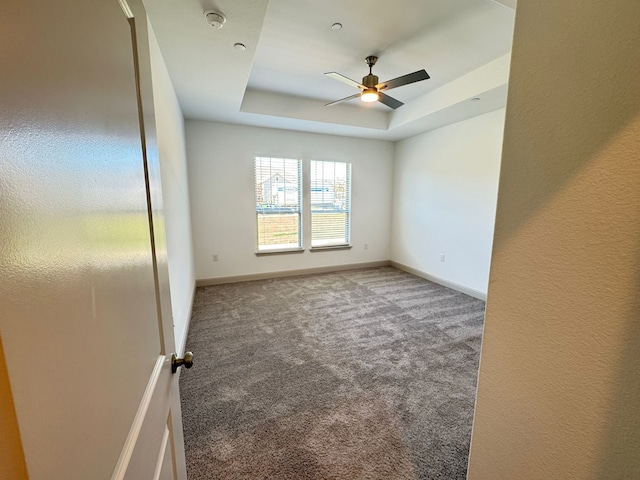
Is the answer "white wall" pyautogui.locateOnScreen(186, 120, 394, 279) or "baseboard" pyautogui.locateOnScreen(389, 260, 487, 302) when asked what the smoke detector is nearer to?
"white wall" pyautogui.locateOnScreen(186, 120, 394, 279)

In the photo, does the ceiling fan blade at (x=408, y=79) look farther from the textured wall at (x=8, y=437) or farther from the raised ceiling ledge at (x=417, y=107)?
the textured wall at (x=8, y=437)

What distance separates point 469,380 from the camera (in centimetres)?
206

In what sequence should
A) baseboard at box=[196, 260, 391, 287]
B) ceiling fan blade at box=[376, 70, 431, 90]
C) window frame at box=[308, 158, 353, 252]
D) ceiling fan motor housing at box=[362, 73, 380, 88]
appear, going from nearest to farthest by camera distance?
ceiling fan blade at box=[376, 70, 431, 90] < ceiling fan motor housing at box=[362, 73, 380, 88] < baseboard at box=[196, 260, 391, 287] < window frame at box=[308, 158, 353, 252]

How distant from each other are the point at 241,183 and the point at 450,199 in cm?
317

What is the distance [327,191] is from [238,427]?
Result: 3763mm

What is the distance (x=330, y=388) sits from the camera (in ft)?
6.50

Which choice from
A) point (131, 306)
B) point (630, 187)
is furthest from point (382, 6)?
point (131, 306)

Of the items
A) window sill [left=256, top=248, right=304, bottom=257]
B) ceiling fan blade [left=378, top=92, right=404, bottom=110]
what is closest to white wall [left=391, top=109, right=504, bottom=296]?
ceiling fan blade [left=378, top=92, right=404, bottom=110]

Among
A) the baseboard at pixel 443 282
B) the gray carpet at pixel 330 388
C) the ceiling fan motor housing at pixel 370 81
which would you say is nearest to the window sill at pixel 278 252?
the gray carpet at pixel 330 388

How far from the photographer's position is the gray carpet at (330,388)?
1450 millimetres

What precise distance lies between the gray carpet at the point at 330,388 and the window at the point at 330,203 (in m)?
1.57

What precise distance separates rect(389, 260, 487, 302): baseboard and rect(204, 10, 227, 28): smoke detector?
11.4 feet

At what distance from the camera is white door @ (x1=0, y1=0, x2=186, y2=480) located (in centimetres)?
→ 30

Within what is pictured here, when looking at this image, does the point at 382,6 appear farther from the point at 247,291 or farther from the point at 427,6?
the point at 247,291
